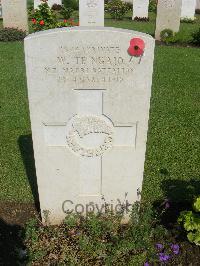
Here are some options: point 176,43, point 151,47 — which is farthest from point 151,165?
point 176,43

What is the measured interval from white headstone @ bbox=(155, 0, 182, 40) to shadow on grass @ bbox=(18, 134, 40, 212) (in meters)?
8.66

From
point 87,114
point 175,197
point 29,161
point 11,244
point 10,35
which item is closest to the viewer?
point 87,114

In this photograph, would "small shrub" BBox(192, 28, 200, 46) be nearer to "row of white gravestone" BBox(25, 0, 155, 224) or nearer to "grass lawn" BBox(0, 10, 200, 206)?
"grass lawn" BBox(0, 10, 200, 206)

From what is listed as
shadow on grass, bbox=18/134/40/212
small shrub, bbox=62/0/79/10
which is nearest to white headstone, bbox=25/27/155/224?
shadow on grass, bbox=18/134/40/212

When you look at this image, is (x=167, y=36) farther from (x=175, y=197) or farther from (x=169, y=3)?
(x=175, y=197)

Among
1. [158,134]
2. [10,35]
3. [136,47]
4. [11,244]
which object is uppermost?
[136,47]

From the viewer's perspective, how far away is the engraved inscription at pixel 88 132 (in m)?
2.94

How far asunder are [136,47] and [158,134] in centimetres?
308

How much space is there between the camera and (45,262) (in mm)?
3051

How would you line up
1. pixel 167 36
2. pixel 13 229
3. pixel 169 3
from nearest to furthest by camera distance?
1. pixel 13 229
2. pixel 169 3
3. pixel 167 36

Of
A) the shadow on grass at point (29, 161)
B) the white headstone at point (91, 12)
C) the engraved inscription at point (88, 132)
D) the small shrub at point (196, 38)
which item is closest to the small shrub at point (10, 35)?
the white headstone at point (91, 12)

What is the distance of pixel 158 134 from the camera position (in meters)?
5.54

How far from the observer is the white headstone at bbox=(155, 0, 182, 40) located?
1224cm

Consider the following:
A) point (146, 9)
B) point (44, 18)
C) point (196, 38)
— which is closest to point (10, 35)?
point (44, 18)
